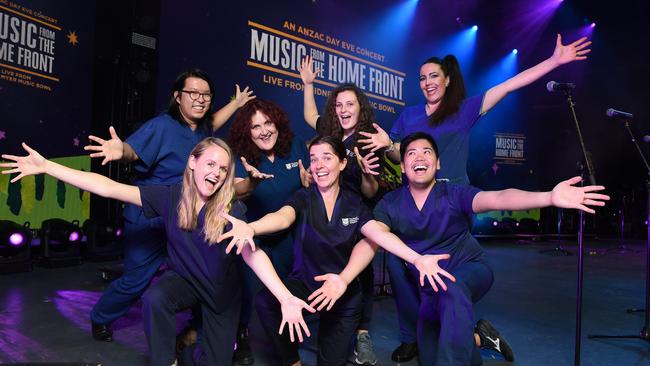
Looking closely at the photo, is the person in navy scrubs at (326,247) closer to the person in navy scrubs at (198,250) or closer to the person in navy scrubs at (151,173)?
the person in navy scrubs at (198,250)

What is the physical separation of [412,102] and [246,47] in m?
3.75

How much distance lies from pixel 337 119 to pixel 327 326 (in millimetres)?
1154

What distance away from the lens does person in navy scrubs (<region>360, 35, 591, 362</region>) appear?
2.44m

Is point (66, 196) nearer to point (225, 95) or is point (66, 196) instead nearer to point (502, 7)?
point (225, 95)

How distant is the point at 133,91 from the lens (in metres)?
4.88

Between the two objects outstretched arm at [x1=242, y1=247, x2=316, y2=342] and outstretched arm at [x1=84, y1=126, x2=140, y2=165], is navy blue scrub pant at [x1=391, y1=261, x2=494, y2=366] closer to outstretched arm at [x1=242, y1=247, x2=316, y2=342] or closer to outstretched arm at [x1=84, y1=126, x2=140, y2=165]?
outstretched arm at [x1=242, y1=247, x2=316, y2=342]

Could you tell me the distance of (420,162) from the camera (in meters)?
2.18

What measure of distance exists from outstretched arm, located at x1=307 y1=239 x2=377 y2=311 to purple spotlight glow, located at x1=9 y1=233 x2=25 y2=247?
3671 mm

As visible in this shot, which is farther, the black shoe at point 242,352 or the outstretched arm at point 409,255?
the black shoe at point 242,352

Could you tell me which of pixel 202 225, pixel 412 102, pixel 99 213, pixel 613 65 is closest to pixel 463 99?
pixel 202 225

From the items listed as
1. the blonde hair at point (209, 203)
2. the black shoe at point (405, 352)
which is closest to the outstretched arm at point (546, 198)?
the black shoe at point (405, 352)

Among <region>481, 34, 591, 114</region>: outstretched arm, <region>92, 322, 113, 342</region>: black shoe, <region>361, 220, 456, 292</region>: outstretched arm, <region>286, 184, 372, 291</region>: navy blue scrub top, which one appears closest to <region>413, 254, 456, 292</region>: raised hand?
<region>361, 220, 456, 292</region>: outstretched arm

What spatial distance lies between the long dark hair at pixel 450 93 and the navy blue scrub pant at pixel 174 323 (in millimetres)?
1414

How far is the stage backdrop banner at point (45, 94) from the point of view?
4.80m
